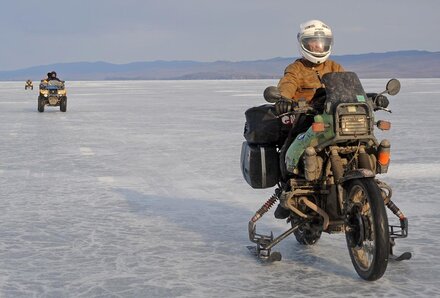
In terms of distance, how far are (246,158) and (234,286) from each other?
1.08 meters

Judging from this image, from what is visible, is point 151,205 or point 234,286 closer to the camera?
point 234,286

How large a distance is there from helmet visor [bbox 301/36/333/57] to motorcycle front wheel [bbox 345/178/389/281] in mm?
1073

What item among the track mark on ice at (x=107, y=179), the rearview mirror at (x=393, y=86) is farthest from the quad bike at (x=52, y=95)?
the rearview mirror at (x=393, y=86)

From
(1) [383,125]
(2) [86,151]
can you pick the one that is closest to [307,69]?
(1) [383,125]

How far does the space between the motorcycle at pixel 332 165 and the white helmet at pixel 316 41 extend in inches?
15.4

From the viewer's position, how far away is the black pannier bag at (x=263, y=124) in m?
4.57

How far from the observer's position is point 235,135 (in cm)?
1385

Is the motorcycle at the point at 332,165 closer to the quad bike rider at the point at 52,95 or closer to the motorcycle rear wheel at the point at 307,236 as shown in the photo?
the motorcycle rear wheel at the point at 307,236

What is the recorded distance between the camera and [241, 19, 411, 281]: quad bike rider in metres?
3.93

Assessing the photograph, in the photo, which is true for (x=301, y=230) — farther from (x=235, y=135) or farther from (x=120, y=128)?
(x=120, y=128)

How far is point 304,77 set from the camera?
4668mm

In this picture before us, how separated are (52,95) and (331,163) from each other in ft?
67.2

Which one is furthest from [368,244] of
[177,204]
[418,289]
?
[177,204]

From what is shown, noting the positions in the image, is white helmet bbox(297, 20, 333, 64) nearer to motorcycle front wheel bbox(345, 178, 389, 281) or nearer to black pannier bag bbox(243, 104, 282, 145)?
black pannier bag bbox(243, 104, 282, 145)
